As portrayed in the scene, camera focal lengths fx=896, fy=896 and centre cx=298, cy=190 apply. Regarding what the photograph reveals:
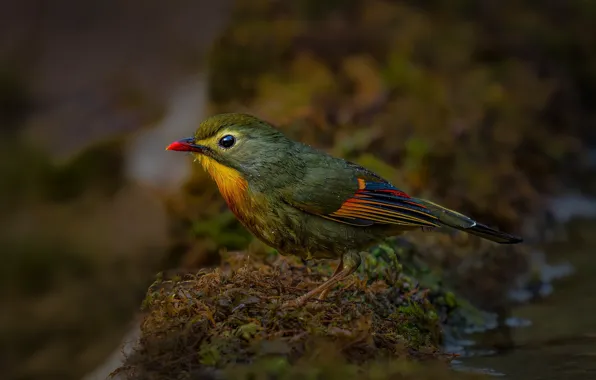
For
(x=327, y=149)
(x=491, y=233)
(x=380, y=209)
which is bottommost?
(x=491, y=233)

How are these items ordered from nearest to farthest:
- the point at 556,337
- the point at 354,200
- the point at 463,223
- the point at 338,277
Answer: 1. the point at 338,277
2. the point at 354,200
3. the point at 463,223
4. the point at 556,337

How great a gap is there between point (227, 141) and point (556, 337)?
8.46 feet

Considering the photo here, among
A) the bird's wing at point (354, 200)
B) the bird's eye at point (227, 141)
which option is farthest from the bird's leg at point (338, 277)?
the bird's eye at point (227, 141)

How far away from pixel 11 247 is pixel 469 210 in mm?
4885

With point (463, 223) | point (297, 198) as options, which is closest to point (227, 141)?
point (297, 198)

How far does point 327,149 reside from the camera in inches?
310

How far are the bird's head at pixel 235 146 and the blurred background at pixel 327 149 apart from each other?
66.6 inches

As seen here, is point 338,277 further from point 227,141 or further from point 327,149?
point 327,149

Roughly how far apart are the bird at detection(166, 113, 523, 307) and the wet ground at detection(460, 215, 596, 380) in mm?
924

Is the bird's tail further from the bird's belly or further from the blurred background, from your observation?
the blurred background

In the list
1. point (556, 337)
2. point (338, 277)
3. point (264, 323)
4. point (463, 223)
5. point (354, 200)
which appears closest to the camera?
point (264, 323)

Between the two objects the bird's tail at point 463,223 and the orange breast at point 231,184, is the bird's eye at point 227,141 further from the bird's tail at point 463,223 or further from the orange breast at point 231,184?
the bird's tail at point 463,223

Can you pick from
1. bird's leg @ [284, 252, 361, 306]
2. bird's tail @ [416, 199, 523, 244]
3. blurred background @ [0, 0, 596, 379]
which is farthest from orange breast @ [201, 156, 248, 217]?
blurred background @ [0, 0, 596, 379]

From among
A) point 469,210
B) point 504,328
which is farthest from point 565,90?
point 504,328
